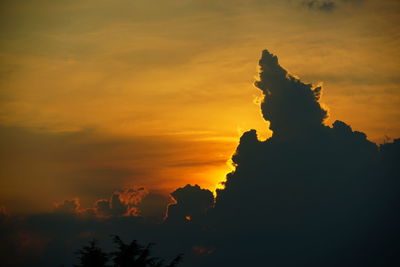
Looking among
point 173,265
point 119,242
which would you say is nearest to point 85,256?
point 119,242

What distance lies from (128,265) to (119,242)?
3.46 m

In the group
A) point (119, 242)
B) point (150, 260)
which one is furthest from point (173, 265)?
point (119, 242)

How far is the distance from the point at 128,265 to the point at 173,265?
472 centimetres

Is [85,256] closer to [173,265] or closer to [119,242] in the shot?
[119,242]

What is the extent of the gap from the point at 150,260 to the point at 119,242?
4536 mm

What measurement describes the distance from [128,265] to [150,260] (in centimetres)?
234

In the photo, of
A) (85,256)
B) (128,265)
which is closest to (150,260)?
(128,265)

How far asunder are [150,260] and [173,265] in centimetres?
249

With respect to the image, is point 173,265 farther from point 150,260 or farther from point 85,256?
point 85,256

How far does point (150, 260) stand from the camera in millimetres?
60812

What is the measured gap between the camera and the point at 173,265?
2406 inches

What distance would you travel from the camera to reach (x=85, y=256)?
61.0 metres

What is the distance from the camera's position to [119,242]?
6319 centimetres

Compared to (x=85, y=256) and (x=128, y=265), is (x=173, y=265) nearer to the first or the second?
(x=128, y=265)
